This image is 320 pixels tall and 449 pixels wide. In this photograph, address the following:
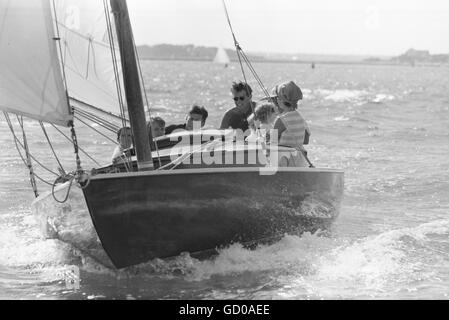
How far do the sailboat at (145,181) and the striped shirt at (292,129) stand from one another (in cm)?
20

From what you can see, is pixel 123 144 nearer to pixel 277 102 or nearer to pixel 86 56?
pixel 86 56

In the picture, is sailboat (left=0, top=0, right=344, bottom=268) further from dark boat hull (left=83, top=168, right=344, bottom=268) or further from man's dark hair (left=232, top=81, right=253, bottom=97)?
man's dark hair (left=232, top=81, right=253, bottom=97)

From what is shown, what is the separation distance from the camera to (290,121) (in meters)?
7.12

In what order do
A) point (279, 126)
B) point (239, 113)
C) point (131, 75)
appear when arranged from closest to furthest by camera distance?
point (131, 75), point (279, 126), point (239, 113)

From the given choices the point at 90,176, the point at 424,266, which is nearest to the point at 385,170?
the point at 424,266

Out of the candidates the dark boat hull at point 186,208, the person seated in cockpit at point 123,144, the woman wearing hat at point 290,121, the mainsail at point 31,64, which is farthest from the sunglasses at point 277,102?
the mainsail at point 31,64

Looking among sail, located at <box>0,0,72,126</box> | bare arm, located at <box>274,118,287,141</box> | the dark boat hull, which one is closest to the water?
the dark boat hull

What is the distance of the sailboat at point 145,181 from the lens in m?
5.57

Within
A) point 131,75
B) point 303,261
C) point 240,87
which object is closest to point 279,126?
point 240,87

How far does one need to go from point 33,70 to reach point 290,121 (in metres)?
2.50

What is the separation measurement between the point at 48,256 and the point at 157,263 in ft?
4.66

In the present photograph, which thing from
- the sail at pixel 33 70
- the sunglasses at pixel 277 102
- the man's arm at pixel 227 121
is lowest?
the man's arm at pixel 227 121

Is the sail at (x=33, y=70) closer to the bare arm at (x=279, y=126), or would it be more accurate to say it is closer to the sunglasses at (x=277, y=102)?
the bare arm at (x=279, y=126)
